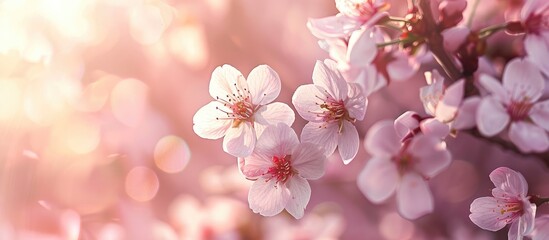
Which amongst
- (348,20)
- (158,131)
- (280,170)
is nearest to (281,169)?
(280,170)

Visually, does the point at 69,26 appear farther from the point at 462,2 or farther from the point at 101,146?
the point at 462,2

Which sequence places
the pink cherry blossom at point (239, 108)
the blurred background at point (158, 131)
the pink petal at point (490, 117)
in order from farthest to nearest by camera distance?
the blurred background at point (158, 131)
the pink cherry blossom at point (239, 108)
the pink petal at point (490, 117)

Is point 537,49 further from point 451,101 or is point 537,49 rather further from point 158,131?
point 158,131

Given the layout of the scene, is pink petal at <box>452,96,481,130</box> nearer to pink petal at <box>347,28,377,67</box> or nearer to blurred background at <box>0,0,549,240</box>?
pink petal at <box>347,28,377,67</box>

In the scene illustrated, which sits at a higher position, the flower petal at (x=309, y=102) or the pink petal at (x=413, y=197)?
the flower petal at (x=309, y=102)

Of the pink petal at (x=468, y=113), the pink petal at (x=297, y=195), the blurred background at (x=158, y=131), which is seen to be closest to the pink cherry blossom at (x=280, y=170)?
the pink petal at (x=297, y=195)

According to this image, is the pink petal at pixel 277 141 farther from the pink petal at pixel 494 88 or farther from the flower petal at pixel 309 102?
the pink petal at pixel 494 88

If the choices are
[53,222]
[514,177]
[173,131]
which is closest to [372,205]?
[173,131]
